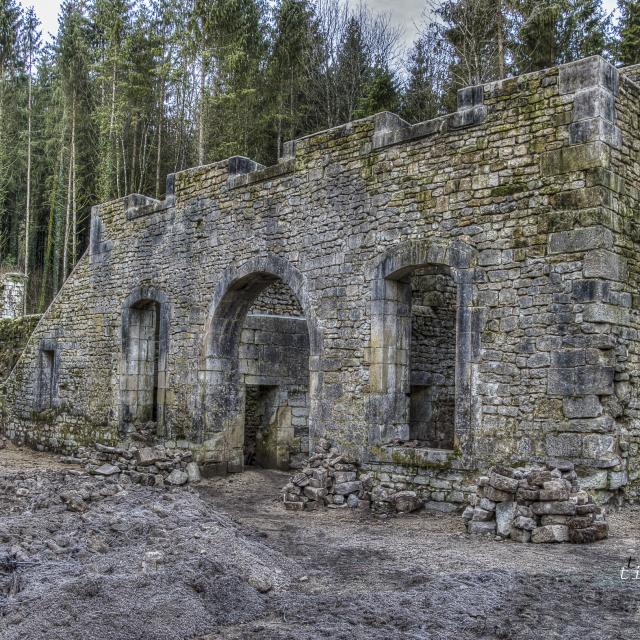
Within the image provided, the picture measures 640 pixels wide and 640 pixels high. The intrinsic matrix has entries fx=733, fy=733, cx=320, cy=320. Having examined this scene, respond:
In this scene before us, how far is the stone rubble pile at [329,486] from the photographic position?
873 cm

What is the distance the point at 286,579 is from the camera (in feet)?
18.1

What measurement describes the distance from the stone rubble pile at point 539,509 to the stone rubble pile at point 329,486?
2034 millimetres

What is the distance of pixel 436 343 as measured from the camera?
1220 cm

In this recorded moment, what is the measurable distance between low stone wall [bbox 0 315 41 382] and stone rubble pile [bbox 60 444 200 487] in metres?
6.71

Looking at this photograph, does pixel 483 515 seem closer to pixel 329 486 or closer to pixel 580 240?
pixel 329 486

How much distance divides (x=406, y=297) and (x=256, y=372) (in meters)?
3.97

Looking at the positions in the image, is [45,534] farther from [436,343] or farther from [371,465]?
[436,343]

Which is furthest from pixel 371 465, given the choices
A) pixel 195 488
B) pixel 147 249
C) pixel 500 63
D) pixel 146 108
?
pixel 146 108

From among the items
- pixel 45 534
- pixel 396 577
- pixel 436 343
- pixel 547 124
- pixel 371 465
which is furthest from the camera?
pixel 436 343

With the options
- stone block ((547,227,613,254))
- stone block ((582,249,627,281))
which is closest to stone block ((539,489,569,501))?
stone block ((582,249,627,281))

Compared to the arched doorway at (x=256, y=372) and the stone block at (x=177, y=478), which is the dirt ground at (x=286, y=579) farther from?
the arched doorway at (x=256, y=372)

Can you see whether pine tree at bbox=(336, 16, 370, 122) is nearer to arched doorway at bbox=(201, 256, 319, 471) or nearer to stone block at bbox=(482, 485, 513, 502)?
arched doorway at bbox=(201, 256, 319, 471)

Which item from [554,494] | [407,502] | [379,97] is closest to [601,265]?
[554,494]

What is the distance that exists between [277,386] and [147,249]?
3.33 m
